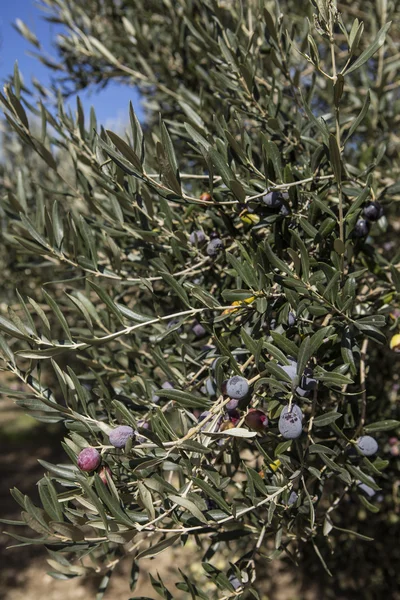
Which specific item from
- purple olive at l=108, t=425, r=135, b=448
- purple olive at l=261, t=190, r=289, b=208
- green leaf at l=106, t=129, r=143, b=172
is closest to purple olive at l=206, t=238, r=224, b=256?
purple olive at l=261, t=190, r=289, b=208

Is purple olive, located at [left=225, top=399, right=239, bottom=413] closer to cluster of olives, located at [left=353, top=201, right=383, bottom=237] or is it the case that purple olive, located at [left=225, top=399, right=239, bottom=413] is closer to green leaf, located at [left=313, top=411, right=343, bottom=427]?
green leaf, located at [left=313, top=411, right=343, bottom=427]

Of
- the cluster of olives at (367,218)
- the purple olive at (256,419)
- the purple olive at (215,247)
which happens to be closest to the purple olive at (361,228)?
the cluster of olives at (367,218)

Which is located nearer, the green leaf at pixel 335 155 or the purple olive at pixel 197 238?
the green leaf at pixel 335 155

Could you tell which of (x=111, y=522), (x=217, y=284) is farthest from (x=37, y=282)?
(x=111, y=522)

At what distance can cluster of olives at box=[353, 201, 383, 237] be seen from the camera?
1.29 m

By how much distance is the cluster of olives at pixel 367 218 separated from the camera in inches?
50.7

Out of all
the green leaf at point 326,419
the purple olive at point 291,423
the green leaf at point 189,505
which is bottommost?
the green leaf at point 326,419

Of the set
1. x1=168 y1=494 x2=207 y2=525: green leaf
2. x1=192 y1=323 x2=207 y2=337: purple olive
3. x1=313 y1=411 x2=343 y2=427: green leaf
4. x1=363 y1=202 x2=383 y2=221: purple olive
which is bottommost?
x1=313 y1=411 x2=343 y2=427: green leaf

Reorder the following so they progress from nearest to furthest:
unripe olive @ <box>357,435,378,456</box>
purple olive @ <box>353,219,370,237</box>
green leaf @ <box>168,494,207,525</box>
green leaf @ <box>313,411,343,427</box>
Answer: green leaf @ <box>168,494,207,525</box>
green leaf @ <box>313,411,343,427</box>
unripe olive @ <box>357,435,378,456</box>
purple olive @ <box>353,219,370,237</box>

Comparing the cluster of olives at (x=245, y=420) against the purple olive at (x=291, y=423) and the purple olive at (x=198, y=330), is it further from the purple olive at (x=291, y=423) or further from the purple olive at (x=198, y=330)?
the purple olive at (x=198, y=330)

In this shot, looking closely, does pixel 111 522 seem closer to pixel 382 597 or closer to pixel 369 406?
pixel 369 406

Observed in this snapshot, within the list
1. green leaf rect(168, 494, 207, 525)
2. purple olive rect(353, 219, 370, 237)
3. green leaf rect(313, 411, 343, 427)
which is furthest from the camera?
purple olive rect(353, 219, 370, 237)

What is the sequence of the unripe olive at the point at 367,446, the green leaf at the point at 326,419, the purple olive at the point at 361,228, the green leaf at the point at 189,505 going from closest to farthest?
the green leaf at the point at 189,505, the green leaf at the point at 326,419, the unripe olive at the point at 367,446, the purple olive at the point at 361,228

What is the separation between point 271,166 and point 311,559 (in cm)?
307
